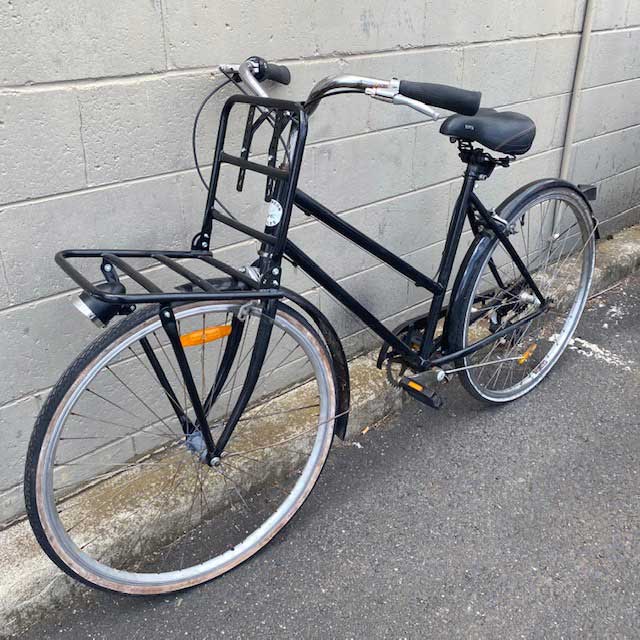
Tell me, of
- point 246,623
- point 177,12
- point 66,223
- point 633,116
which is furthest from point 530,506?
point 633,116

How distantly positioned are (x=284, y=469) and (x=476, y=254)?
3.71ft

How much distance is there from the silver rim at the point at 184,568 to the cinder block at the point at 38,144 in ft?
1.79

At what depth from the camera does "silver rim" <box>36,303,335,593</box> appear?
5.32 ft

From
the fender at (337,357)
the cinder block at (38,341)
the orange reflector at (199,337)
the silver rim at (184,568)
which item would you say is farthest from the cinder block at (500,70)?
the cinder block at (38,341)

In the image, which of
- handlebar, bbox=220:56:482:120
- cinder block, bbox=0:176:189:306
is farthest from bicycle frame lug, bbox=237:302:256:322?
handlebar, bbox=220:56:482:120

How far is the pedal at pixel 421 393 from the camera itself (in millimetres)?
2395

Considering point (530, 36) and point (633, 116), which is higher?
point (530, 36)

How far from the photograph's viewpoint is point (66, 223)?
187 centimetres

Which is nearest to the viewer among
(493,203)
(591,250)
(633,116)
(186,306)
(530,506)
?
(186,306)

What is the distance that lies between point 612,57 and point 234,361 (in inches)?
116

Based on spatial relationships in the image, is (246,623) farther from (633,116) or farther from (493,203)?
(633,116)

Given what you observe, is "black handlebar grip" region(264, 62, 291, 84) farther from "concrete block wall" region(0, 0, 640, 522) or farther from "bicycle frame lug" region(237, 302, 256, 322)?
"bicycle frame lug" region(237, 302, 256, 322)

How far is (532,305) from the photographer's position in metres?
2.75

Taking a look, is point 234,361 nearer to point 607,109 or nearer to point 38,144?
point 38,144
